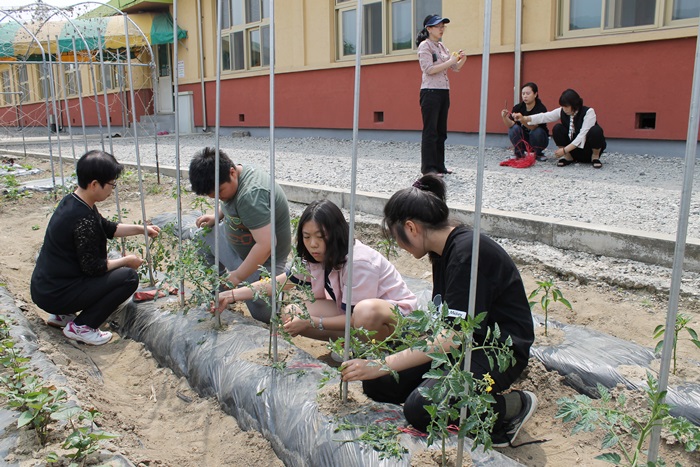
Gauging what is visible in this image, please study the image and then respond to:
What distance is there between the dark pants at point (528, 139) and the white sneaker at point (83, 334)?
206 inches

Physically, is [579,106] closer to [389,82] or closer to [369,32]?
[389,82]

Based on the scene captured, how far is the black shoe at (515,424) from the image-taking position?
2279mm

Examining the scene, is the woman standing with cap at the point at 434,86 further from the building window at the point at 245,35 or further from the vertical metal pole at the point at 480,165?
the building window at the point at 245,35

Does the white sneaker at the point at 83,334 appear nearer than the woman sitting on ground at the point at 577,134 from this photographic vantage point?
Yes

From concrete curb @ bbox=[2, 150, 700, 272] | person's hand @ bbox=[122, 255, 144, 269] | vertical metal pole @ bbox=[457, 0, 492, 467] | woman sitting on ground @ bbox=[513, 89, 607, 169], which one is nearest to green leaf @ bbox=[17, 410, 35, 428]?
vertical metal pole @ bbox=[457, 0, 492, 467]

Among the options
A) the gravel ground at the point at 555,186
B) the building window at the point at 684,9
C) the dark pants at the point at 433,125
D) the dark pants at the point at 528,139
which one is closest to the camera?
the gravel ground at the point at 555,186

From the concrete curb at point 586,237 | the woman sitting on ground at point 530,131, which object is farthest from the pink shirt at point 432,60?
the concrete curb at point 586,237

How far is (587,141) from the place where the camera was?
6.62 meters

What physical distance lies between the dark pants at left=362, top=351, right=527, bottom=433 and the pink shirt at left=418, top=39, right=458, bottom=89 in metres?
4.34

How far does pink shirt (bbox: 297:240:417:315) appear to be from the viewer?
2.74m

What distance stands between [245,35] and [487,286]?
13065 mm

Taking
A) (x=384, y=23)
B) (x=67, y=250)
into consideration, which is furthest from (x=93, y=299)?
(x=384, y=23)

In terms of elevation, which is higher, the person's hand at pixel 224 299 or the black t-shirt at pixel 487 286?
the black t-shirt at pixel 487 286

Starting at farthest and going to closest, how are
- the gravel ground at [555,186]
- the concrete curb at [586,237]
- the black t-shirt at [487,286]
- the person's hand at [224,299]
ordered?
the gravel ground at [555,186], the concrete curb at [586,237], the person's hand at [224,299], the black t-shirt at [487,286]
